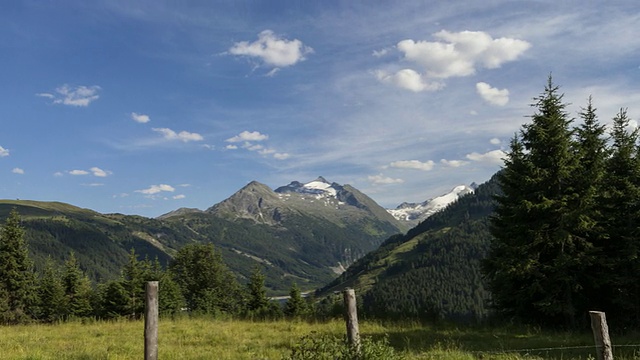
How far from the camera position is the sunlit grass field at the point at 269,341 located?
12.5m


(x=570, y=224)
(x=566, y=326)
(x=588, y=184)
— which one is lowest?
(x=566, y=326)

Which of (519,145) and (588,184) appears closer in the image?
(588,184)

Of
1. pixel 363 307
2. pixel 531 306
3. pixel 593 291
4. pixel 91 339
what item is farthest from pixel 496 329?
pixel 91 339

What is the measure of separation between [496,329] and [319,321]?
343 inches

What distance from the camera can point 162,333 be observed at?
59.1ft

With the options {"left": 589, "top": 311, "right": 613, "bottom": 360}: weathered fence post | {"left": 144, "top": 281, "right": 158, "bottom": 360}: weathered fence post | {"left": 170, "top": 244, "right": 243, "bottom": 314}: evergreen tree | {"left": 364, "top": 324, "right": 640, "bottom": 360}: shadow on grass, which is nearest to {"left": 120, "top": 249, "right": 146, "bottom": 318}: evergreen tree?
{"left": 170, "top": 244, "right": 243, "bottom": 314}: evergreen tree

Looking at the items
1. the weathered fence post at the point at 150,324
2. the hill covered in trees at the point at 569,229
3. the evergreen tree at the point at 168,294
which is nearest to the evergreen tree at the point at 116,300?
the evergreen tree at the point at 168,294

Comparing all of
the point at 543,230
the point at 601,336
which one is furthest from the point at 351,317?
the point at 543,230

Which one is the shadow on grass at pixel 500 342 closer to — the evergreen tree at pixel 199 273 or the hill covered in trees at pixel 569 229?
the hill covered in trees at pixel 569 229

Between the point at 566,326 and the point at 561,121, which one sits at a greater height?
the point at 561,121

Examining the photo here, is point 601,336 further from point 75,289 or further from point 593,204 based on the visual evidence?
point 75,289

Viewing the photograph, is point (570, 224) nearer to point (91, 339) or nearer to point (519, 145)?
point (519, 145)

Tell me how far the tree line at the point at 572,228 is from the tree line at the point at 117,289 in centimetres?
1222

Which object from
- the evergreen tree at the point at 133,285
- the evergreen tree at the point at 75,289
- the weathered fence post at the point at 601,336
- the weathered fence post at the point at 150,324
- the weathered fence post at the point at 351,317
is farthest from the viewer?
the evergreen tree at the point at 75,289
